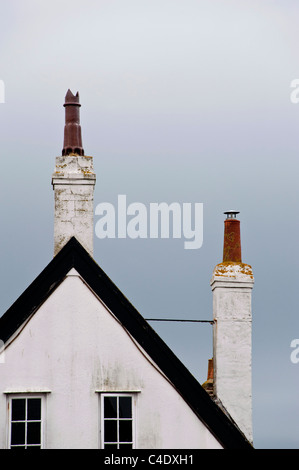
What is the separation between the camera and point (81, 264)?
68.4 ft

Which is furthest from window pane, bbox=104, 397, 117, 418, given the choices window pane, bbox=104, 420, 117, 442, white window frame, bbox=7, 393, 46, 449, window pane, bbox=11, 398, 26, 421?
window pane, bbox=11, 398, 26, 421

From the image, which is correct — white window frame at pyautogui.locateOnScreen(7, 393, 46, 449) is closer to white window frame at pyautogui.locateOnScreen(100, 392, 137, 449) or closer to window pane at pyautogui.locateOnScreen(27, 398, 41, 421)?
window pane at pyautogui.locateOnScreen(27, 398, 41, 421)

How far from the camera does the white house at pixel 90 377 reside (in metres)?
19.9

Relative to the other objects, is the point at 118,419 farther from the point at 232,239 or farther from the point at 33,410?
the point at 232,239

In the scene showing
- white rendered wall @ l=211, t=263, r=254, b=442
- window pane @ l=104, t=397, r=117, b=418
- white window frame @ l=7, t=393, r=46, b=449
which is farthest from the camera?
white rendered wall @ l=211, t=263, r=254, b=442

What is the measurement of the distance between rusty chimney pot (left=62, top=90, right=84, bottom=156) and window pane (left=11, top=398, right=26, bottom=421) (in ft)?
18.3

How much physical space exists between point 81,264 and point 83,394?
2.47 meters

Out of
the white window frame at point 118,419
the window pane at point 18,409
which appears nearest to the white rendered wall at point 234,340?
the white window frame at point 118,419

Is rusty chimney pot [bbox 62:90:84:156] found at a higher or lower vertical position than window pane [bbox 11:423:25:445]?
higher

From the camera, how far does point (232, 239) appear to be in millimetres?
23875

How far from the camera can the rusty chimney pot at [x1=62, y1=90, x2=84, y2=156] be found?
75.3 feet
